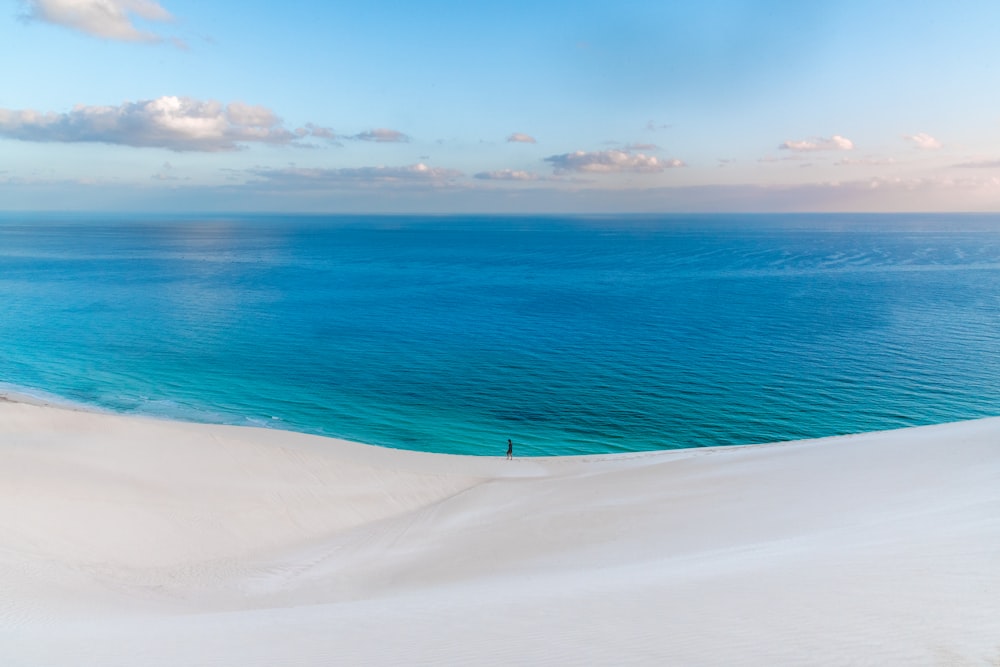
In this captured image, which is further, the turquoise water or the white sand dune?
the turquoise water

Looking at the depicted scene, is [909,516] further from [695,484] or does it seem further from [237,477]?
[237,477]

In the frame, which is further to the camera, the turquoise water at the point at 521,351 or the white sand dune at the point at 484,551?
the turquoise water at the point at 521,351

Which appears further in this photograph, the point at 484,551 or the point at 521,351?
the point at 521,351

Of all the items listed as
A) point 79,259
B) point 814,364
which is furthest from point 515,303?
point 79,259
